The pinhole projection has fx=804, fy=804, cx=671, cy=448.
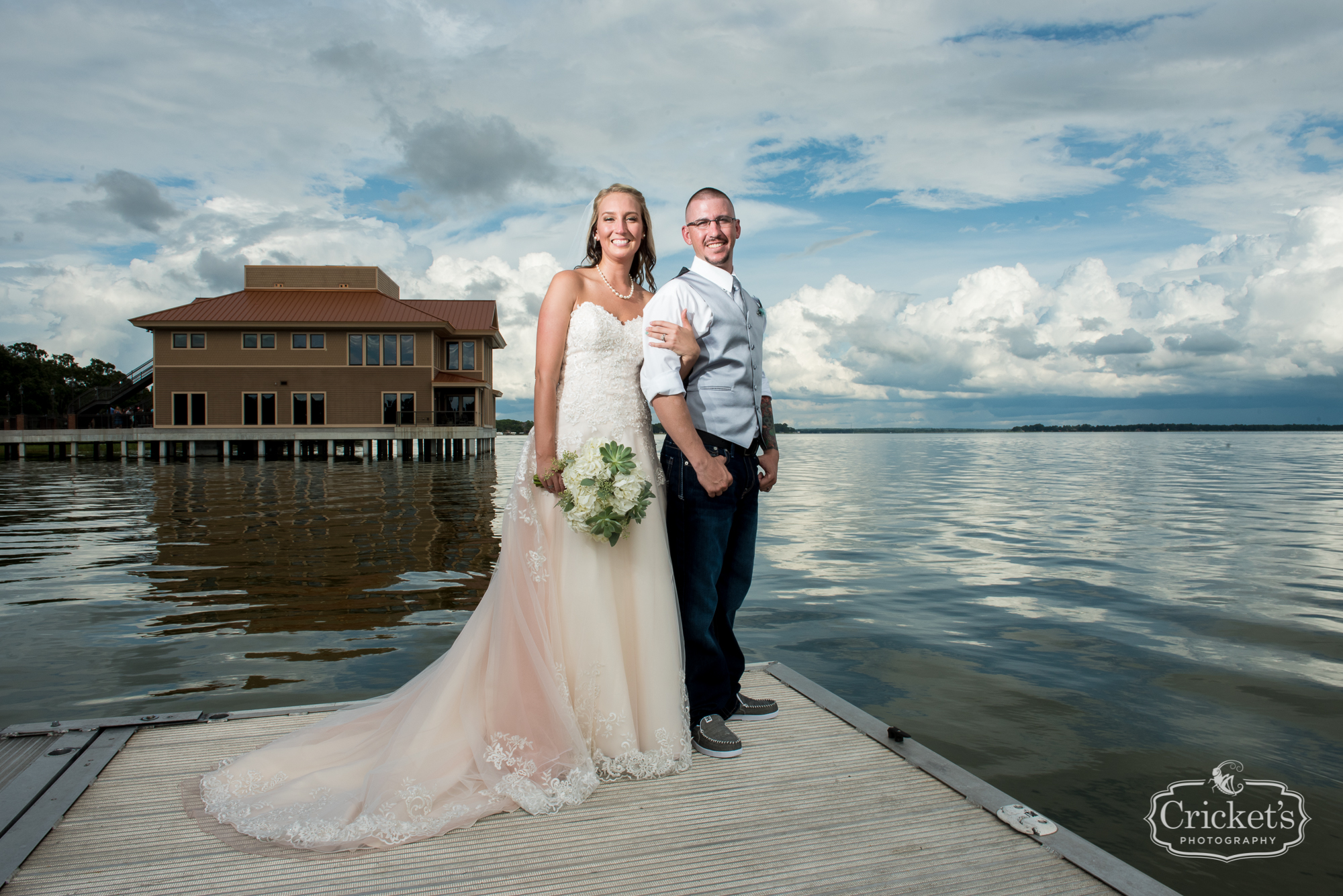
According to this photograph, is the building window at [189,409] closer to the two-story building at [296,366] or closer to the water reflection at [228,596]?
the two-story building at [296,366]

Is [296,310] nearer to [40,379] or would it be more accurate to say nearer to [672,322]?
[672,322]

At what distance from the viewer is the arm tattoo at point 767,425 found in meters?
3.77

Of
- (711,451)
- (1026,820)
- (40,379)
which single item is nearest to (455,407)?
(711,451)

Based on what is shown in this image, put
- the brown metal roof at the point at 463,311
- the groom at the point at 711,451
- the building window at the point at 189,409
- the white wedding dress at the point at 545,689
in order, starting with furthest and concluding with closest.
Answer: the brown metal roof at the point at 463,311 → the building window at the point at 189,409 → the groom at the point at 711,451 → the white wedding dress at the point at 545,689

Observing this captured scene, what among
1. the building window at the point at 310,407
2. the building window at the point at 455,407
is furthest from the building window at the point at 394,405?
the building window at the point at 310,407

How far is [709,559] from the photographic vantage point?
3.45 metres

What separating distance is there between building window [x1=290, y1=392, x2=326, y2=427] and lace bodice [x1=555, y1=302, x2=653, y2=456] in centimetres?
3745

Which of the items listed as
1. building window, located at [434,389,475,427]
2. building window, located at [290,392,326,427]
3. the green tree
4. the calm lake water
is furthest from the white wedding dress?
the green tree

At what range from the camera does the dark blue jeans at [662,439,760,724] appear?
341cm

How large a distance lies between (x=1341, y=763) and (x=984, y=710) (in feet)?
5.90

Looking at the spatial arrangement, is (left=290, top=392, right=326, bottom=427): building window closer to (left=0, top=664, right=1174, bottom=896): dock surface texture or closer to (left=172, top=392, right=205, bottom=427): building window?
(left=172, top=392, right=205, bottom=427): building window

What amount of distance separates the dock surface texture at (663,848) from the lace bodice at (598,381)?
1421 millimetres

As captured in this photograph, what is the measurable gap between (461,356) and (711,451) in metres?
40.1

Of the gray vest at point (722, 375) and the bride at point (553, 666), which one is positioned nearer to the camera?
the bride at point (553, 666)
